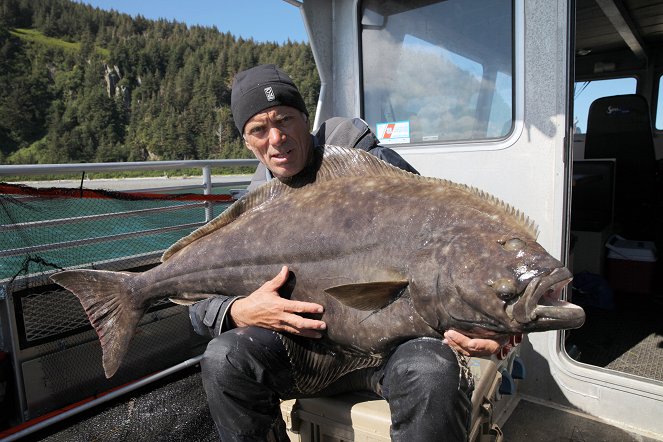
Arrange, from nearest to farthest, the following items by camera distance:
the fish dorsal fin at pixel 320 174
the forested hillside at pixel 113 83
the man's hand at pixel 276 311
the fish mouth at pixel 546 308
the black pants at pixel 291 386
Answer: the fish mouth at pixel 546 308 → the black pants at pixel 291 386 → the man's hand at pixel 276 311 → the fish dorsal fin at pixel 320 174 → the forested hillside at pixel 113 83

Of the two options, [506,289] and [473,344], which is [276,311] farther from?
[506,289]

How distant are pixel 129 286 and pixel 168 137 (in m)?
113

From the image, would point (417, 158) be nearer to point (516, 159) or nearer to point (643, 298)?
point (516, 159)

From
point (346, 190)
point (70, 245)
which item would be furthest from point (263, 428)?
point (70, 245)

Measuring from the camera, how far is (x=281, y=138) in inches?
81.2

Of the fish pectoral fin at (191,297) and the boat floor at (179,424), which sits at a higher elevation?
the fish pectoral fin at (191,297)

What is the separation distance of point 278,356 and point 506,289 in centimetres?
103

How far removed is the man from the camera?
171 centimetres

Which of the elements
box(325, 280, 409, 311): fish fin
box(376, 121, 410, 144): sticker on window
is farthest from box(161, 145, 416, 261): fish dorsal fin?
box(376, 121, 410, 144): sticker on window

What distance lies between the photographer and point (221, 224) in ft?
7.41

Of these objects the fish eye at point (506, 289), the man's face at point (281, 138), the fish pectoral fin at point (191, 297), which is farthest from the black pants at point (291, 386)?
the man's face at point (281, 138)

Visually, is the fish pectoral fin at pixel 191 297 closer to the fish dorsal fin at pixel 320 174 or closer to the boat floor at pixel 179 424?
the fish dorsal fin at pixel 320 174

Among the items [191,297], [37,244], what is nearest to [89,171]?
[37,244]

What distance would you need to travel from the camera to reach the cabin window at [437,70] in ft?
11.1
